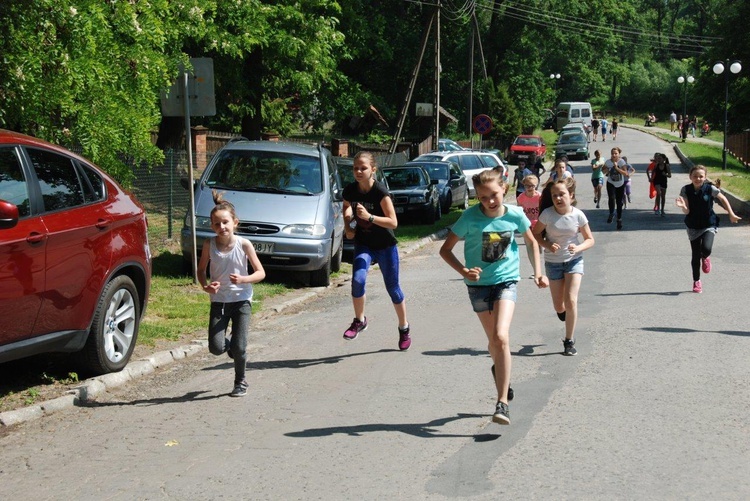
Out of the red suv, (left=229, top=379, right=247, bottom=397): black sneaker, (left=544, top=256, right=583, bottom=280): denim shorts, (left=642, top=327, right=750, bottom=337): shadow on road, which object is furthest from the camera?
(left=642, top=327, right=750, bottom=337): shadow on road

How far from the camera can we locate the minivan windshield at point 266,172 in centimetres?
1480

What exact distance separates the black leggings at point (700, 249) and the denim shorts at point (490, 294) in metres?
7.36

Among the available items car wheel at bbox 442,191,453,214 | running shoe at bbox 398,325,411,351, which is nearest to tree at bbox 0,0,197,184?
running shoe at bbox 398,325,411,351

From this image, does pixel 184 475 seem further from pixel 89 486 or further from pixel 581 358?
pixel 581 358

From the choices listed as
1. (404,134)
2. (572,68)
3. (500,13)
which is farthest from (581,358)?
(572,68)

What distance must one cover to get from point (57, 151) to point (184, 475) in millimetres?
3145

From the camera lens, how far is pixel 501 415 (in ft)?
21.7

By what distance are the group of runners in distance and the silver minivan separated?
4027mm

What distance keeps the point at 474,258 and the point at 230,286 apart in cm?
193

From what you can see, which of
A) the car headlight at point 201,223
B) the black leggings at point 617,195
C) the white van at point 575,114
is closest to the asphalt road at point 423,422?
the car headlight at point 201,223

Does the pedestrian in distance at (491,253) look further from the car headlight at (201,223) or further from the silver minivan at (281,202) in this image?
the car headlight at (201,223)

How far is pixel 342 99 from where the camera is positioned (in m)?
35.8

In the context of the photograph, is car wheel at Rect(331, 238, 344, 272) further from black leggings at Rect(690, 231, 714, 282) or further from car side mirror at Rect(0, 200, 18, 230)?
car side mirror at Rect(0, 200, 18, 230)

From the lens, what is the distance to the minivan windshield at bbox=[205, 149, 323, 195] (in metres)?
14.8
